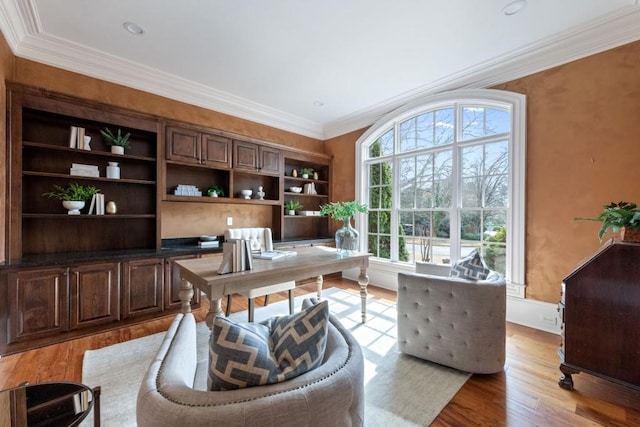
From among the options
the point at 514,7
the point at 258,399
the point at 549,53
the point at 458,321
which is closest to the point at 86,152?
the point at 258,399

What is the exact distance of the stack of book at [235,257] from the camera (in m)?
1.95

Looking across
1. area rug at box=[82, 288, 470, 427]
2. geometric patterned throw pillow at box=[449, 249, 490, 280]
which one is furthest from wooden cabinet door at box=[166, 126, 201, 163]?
geometric patterned throw pillow at box=[449, 249, 490, 280]

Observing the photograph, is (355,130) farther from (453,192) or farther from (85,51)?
(85,51)

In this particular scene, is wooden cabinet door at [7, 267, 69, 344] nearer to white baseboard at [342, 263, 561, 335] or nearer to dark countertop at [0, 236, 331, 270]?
dark countertop at [0, 236, 331, 270]

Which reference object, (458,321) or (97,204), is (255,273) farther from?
(97,204)

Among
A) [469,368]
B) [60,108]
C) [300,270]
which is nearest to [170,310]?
[300,270]

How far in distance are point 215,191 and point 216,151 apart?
0.56m

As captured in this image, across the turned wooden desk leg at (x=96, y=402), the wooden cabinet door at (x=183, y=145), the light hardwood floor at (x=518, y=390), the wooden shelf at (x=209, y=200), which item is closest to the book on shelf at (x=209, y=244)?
the wooden shelf at (x=209, y=200)

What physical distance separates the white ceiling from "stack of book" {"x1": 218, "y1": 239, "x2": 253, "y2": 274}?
2.00 meters

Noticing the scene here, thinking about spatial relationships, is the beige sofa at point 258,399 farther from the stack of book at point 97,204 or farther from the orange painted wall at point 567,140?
the orange painted wall at point 567,140

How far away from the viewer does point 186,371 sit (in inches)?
36.7

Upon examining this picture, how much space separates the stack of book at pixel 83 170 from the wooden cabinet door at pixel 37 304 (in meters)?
1.02

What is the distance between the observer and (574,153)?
2.66 metres

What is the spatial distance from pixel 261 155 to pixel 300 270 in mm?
2489
